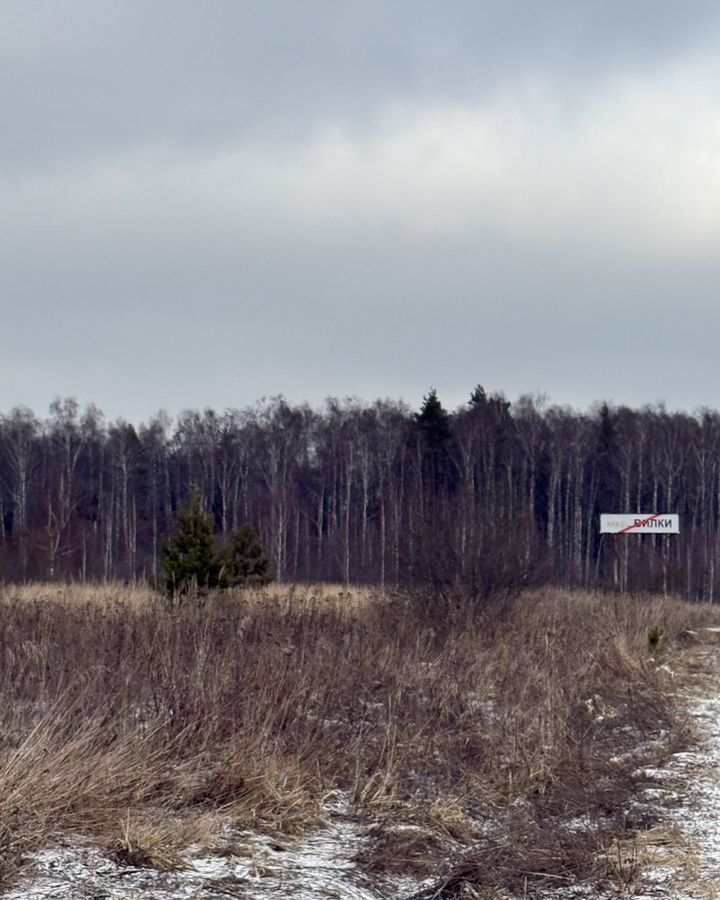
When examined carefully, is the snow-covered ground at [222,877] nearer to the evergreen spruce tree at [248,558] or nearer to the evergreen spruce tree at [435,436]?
the evergreen spruce tree at [248,558]

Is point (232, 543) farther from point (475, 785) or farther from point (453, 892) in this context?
point (453, 892)

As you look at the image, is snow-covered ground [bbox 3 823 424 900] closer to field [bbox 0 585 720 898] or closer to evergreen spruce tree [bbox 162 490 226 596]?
field [bbox 0 585 720 898]

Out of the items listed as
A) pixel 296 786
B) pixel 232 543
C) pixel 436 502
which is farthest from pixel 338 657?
pixel 232 543

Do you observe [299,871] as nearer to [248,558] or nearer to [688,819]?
[688,819]

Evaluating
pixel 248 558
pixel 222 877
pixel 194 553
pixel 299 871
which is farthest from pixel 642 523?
pixel 222 877

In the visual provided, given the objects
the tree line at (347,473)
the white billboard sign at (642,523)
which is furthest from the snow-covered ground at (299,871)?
the tree line at (347,473)

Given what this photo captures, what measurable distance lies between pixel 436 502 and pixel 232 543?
19.4 feet

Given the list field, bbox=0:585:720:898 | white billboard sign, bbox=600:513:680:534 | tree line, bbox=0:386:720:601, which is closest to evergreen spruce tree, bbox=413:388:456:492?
tree line, bbox=0:386:720:601

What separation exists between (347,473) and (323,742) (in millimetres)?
44491

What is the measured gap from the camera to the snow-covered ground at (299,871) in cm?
476

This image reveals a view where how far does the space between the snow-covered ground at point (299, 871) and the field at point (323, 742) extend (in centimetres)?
10

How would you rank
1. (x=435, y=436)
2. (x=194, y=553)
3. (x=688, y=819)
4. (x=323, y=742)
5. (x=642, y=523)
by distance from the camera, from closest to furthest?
(x=688, y=819) → (x=323, y=742) → (x=194, y=553) → (x=642, y=523) → (x=435, y=436)

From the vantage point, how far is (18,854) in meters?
4.88

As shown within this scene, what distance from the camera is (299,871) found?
5.36 m
